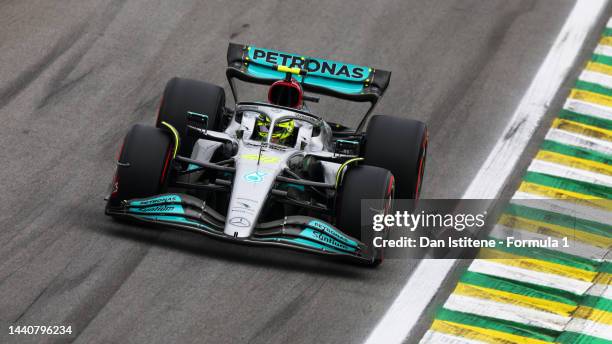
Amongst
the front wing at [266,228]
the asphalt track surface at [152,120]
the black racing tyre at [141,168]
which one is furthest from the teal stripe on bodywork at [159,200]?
the asphalt track surface at [152,120]

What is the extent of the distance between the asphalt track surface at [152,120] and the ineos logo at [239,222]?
0.54 meters

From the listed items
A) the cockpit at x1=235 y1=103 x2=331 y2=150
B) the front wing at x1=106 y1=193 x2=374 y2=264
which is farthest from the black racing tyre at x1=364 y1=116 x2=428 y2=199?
the front wing at x1=106 y1=193 x2=374 y2=264

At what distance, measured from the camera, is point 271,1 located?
21.3m

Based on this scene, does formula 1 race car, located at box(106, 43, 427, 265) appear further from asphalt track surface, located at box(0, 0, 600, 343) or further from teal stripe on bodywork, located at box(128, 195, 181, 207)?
asphalt track surface, located at box(0, 0, 600, 343)

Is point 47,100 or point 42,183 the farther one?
point 47,100

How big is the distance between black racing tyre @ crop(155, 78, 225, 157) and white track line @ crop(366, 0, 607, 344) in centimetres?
306

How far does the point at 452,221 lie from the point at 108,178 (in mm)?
4090

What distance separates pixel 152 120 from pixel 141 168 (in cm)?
416

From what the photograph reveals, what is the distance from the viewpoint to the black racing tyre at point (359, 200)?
1316 cm

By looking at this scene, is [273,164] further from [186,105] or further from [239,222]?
[186,105]

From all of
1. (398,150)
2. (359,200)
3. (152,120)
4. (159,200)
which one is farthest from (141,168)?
(152,120)

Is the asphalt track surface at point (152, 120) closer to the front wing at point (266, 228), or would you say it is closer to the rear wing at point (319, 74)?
the front wing at point (266, 228)

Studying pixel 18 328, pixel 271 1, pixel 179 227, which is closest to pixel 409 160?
pixel 179 227

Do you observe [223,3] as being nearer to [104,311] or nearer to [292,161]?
[292,161]
